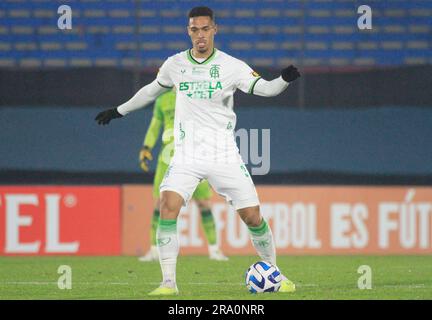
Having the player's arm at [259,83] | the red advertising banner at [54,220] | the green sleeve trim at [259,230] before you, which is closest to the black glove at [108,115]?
the player's arm at [259,83]

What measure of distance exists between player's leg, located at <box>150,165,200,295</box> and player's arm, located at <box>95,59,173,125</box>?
705 mm

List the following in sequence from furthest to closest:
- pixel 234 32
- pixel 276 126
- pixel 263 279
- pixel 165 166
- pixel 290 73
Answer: pixel 234 32 → pixel 276 126 → pixel 165 166 → pixel 263 279 → pixel 290 73

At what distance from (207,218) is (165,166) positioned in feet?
2.29

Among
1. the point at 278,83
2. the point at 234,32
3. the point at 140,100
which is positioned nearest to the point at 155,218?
the point at 140,100

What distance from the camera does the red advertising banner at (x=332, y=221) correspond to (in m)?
12.4

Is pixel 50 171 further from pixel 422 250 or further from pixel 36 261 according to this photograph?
pixel 422 250

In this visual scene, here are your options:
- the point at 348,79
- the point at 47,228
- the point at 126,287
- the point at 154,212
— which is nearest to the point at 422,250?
the point at 348,79

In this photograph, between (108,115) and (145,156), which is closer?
(108,115)

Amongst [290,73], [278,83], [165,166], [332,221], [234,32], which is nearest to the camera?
[290,73]

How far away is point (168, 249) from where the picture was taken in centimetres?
752

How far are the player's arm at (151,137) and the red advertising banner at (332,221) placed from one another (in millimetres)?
1096

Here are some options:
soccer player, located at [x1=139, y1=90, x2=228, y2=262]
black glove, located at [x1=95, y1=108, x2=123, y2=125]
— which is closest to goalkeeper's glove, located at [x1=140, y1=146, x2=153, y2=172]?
soccer player, located at [x1=139, y1=90, x2=228, y2=262]

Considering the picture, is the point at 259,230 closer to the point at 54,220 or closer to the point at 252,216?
the point at 252,216

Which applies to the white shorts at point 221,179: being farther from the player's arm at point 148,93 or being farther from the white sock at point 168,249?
the player's arm at point 148,93
